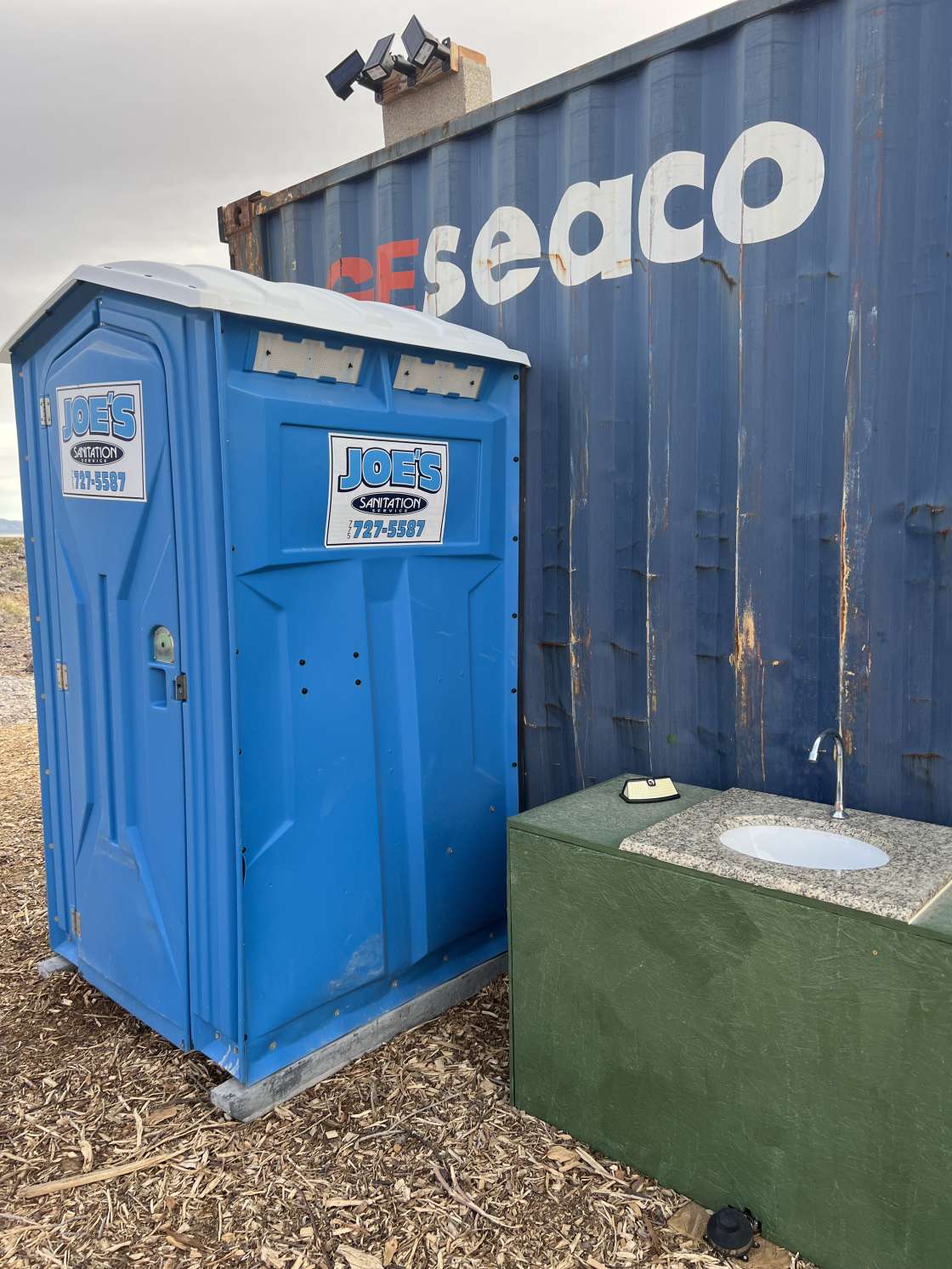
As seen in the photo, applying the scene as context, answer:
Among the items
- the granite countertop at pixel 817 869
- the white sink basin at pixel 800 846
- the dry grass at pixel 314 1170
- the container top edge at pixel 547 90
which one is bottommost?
the dry grass at pixel 314 1170

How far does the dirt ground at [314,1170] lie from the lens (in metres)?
2.12

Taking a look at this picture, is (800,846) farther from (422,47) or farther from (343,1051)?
(422,47)

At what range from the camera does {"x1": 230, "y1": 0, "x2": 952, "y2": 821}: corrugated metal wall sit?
2393 mm

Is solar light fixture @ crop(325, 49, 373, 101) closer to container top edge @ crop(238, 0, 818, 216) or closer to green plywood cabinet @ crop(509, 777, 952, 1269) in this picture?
container top edge @ crop(238, 0, 818, 216)

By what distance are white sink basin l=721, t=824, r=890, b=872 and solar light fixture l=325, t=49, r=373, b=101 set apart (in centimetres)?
334

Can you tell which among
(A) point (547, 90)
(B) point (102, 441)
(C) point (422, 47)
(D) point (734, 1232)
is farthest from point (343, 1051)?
(C) point (422, 47)

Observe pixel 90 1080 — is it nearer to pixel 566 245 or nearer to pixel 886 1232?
pixel 886 1232

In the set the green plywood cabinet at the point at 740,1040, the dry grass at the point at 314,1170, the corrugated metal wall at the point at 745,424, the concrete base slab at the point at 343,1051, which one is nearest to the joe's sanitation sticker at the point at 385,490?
the corrugated metal wall at the point at 745,424

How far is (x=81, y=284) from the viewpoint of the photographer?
8.61ft

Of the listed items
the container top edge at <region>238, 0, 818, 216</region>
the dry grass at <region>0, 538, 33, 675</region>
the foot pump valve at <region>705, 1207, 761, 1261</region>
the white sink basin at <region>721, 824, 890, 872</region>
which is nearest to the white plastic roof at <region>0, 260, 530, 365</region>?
the container top edge at <region>238, 0, 818, 216</region>

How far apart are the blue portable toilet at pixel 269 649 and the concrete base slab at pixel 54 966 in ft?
0.64

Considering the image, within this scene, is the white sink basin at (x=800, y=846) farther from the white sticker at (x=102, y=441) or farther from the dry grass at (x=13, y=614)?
the dry grass at (x=13, y=614)

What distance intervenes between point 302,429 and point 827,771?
1.74 m

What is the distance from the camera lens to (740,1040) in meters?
2.06
